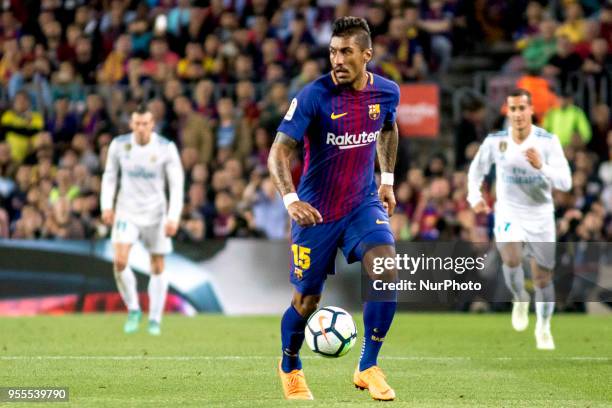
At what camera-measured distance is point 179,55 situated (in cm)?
2339

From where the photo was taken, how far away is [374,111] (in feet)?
30.8

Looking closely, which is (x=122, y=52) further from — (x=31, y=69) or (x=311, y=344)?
(x=311, y=344)

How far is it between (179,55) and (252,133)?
112 inches

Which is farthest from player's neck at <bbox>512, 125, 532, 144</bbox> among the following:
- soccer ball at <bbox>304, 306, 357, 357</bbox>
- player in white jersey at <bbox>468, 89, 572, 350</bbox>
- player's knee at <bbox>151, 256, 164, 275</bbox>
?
soccer ball at <bbox>304, 306, 357, 357</bbox>

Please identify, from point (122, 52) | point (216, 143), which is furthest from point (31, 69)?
point (216, 143)

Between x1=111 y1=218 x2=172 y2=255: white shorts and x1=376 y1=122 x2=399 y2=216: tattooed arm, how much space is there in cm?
677

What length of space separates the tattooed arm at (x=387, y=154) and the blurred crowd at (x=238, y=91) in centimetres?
901

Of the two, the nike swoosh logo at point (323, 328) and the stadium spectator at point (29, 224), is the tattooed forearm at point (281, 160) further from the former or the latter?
the stadium spectator at point (29, 224)

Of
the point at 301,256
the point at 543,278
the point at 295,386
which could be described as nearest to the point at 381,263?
the point at 301,256

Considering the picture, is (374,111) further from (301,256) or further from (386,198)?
(301,256)

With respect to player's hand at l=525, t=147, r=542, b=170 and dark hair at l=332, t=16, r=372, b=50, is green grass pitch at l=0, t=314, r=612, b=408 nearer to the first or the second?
player's hand at l=525, t=147, r=542, b=170

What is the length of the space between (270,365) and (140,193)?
486 centimetres

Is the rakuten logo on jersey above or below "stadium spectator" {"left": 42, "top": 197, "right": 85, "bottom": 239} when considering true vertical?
above

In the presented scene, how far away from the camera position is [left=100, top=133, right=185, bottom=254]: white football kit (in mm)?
16062
